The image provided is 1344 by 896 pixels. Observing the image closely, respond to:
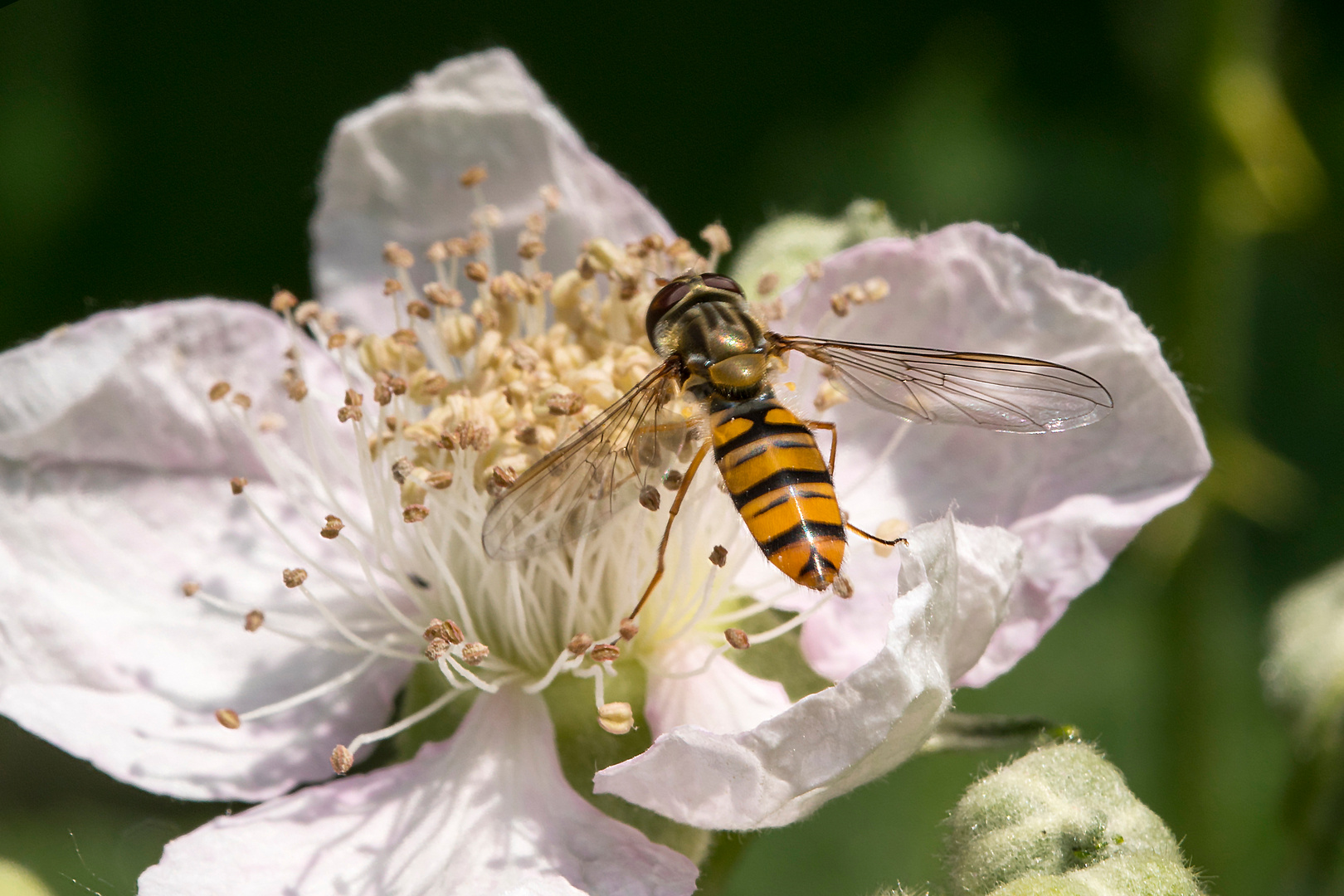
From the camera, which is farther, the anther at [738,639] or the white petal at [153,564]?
the white petal at [153,564]

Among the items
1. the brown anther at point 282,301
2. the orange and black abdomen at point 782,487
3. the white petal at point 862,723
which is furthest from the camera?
the brown anther at point 282,301

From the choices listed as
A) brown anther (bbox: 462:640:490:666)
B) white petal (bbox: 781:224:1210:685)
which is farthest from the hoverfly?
brown anther (bbox: 462:640:490:666)

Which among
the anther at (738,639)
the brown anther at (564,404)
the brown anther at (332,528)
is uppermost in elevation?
the brown anther at (564,404)

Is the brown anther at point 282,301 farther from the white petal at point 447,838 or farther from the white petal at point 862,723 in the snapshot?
the white petal at point 862,723

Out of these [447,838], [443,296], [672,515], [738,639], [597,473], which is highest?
[443,296]

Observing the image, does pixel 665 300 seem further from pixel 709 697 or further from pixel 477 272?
pixel 709 697

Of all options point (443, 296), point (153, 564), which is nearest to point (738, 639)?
point (443, 296)

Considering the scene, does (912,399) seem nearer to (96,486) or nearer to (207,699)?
(207,699)

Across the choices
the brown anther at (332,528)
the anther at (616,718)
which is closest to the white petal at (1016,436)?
the anther at (616,718)
